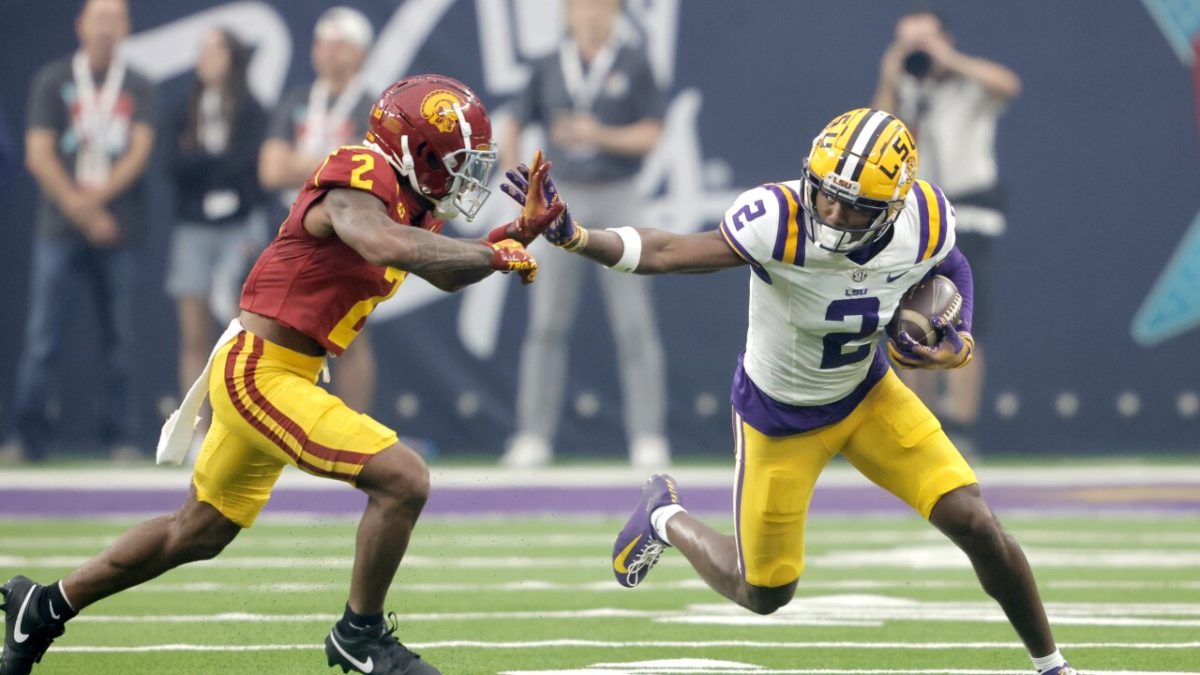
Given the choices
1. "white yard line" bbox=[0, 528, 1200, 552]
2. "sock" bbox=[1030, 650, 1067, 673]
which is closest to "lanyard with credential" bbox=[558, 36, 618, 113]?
"white yard line" bbox=[0, 528, 1200, 552]

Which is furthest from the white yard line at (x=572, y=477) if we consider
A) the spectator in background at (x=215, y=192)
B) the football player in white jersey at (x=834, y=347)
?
the football player in white jersey at (x=834, y=347)

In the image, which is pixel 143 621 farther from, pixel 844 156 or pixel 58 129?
pixel 58 129

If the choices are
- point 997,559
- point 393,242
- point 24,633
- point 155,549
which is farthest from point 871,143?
point 24,633

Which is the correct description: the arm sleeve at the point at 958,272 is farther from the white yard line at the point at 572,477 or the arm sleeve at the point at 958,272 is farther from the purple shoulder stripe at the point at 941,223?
the white yard line at the point at 572,477

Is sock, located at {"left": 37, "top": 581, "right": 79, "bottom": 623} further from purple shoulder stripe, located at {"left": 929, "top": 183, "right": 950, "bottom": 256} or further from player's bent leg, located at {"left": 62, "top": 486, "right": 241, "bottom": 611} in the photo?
purple shoulder stripe, located at {"left": 929, "top": 183, "right": 950, "bottom": 256}

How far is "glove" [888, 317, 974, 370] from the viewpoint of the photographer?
183 inches

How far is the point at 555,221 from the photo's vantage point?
4.55m

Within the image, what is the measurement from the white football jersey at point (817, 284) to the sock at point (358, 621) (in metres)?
1.24

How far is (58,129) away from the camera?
11.0 metres

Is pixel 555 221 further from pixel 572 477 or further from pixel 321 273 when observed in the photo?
pixel 572 477

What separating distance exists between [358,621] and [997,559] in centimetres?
162

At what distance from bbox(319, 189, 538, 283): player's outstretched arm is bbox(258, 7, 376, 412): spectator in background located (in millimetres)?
6185

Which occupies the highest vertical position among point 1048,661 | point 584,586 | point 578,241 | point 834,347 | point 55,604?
point 578,241

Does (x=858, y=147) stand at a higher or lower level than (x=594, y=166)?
higher
